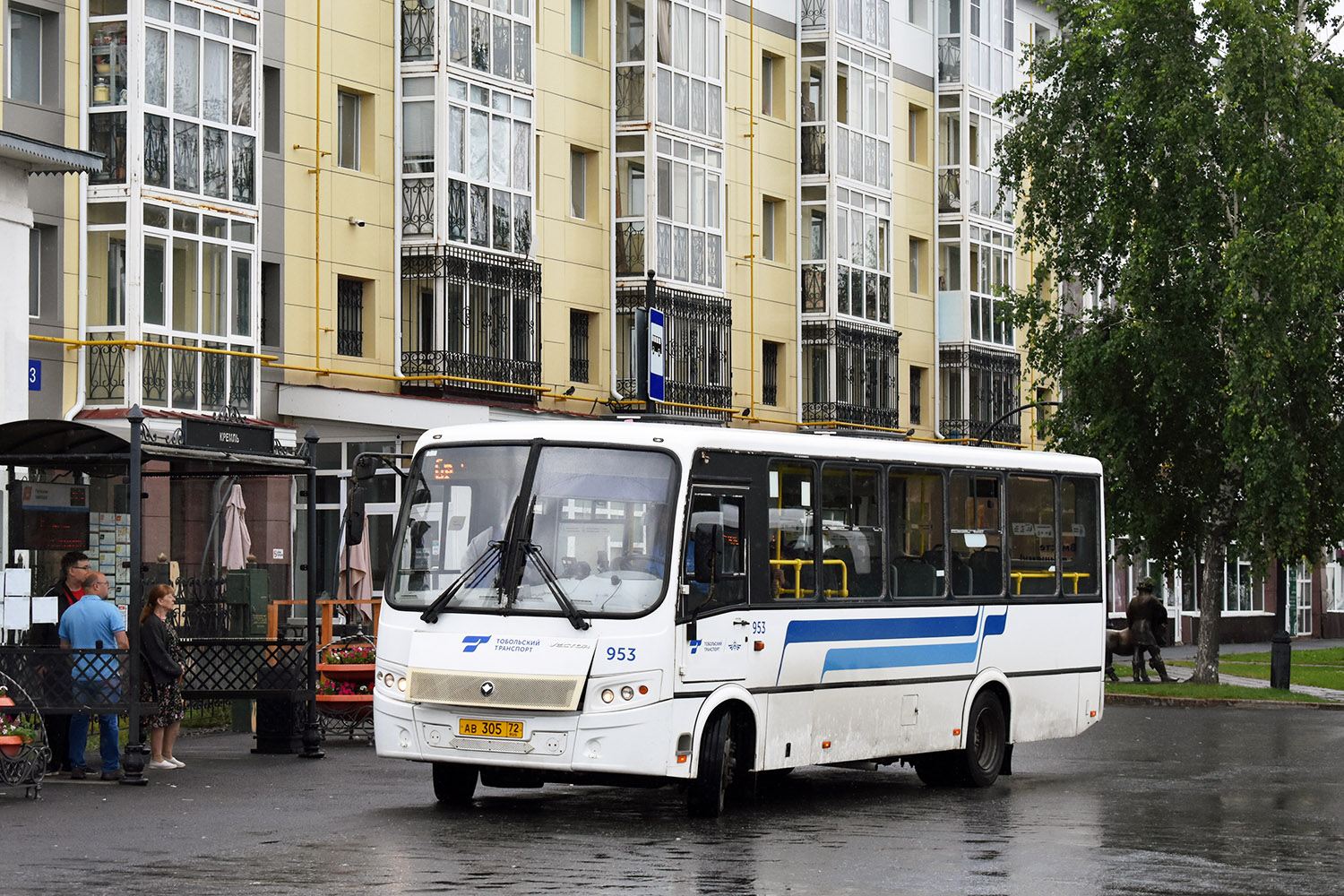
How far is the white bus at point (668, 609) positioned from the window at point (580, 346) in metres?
25.2

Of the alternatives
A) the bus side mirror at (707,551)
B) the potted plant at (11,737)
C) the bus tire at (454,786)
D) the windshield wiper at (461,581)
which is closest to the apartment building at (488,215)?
the potted plant at (11,737)

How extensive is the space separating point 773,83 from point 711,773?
3689cm

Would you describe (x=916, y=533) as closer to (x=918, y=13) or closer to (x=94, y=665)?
(x=94, y=665)

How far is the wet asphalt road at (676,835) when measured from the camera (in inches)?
488

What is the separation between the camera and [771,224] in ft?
167

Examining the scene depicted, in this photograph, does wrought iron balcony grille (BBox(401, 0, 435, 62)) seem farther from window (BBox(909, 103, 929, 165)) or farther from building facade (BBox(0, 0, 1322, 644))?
window (BBox(909, 103, 929, 165))

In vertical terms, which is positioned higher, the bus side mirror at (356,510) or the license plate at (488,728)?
the bus side mirror at (356,510)

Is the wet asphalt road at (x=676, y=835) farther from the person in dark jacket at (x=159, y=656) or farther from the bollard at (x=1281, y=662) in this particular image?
the bollard at (x=1281, y=662)

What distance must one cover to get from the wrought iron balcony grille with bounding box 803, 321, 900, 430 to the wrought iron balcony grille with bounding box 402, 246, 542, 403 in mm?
12056

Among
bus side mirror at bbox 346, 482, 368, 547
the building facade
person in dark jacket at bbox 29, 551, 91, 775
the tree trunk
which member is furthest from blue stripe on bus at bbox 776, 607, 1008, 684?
the tree trunk

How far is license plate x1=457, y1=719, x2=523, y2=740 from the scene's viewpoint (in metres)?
15.3

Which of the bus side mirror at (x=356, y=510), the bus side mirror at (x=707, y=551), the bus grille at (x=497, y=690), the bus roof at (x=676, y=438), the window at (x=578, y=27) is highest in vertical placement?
the window at (x=578, y=27)

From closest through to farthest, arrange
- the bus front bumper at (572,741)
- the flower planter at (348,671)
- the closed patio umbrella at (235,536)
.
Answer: the bus front bumper at (572,741), the flower planter at (348,671), the closed patio umbrella at (235,536)

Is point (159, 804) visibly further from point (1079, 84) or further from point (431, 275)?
point (1079, 84)
